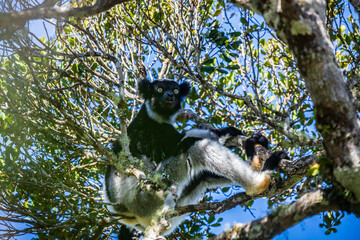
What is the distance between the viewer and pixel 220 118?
6797mm

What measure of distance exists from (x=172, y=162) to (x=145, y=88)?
5.41 feet

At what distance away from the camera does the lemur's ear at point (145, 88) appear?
20.2 ft

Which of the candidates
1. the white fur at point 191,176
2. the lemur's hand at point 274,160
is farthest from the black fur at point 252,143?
the lemur's hand at point 274,160

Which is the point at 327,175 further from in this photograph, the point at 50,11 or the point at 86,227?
the point at 86,227

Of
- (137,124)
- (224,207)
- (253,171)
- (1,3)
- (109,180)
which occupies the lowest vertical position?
(224,207)

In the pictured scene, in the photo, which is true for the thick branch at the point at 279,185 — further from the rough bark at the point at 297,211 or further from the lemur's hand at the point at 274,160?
the rough bark at the point at 297,211

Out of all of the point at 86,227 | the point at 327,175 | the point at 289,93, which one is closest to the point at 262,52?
the point at 289,93

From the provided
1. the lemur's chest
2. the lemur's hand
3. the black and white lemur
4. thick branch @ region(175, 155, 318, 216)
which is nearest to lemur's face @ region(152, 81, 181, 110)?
the black and white lemur

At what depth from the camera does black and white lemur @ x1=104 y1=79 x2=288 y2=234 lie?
15.6ft

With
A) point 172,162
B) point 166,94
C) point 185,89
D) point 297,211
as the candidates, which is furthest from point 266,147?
point 297,211

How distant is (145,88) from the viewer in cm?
623

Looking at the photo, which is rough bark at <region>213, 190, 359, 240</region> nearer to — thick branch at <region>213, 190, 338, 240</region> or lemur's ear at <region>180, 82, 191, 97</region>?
thick branch at <region>213, 190, 338, 240</region>

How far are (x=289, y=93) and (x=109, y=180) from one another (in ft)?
12.6

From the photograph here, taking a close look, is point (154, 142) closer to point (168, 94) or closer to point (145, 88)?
point (168, 94)
